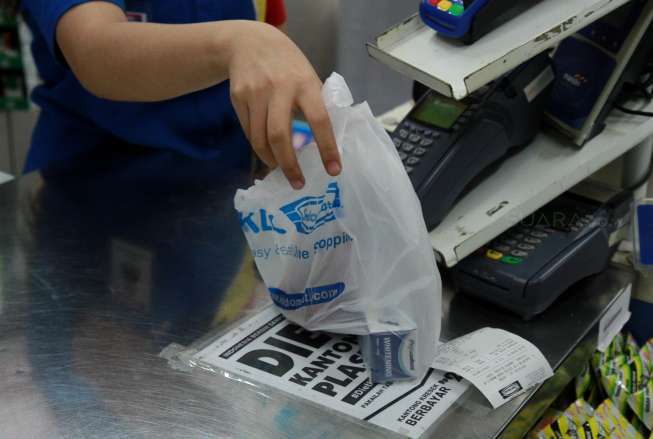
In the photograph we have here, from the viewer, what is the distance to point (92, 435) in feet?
2.25

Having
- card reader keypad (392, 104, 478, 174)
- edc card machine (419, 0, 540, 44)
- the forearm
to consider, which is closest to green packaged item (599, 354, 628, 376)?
card reader keypad (392, 104, 478, 174)

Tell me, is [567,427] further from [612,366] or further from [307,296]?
[307,296]

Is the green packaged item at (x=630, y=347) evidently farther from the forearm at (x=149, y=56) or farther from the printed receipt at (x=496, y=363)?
the forearm at (x=149, y=56)

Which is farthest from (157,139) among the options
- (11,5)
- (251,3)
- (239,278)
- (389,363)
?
(11,5)

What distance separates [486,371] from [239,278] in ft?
1.02

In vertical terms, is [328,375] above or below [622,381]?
above

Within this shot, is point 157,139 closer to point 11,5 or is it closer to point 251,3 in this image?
point 251,3

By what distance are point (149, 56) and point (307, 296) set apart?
0.31 m

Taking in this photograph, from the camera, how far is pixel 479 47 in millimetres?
797

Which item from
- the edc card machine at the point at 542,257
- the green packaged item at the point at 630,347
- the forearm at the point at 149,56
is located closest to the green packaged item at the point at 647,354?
the green packaged item at the point at 630,347

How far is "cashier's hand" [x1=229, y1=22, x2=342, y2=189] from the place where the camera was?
692mm

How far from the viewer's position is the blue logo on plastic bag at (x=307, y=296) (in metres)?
0.77

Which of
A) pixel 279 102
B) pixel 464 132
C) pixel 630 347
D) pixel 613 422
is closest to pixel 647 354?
pixel 630 347

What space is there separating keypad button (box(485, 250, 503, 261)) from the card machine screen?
146 mm
